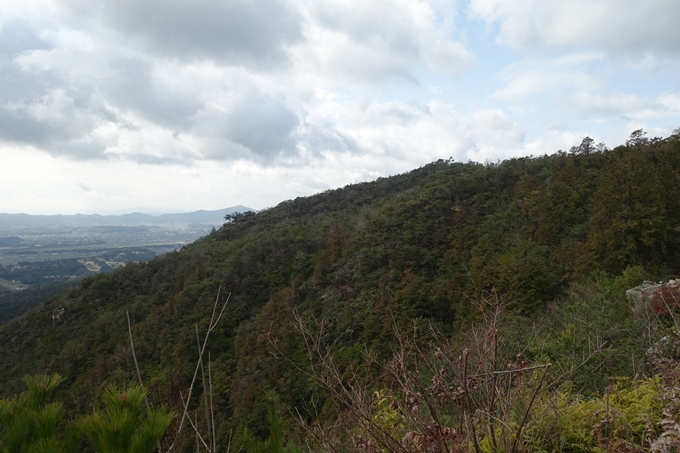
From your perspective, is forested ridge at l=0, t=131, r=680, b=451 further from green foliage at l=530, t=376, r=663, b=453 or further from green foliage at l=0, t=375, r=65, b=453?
green foliage at l=0, t=375, r=65, b=453

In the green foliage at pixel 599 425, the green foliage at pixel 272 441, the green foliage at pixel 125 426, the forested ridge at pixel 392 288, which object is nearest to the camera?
the green foliage at pixel 125 426

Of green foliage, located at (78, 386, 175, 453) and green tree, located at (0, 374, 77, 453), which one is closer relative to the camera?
green foliage, located at (78, 386, 175, 453)

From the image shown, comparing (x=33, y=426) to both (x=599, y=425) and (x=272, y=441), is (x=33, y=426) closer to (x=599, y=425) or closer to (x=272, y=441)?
(x=272, y=441)

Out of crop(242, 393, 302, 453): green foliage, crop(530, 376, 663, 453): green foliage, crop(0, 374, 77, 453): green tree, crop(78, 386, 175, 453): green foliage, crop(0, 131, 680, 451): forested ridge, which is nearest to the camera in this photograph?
crop(78, 386, 175, 453): green foliage

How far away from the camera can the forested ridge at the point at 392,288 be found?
940 centimetres

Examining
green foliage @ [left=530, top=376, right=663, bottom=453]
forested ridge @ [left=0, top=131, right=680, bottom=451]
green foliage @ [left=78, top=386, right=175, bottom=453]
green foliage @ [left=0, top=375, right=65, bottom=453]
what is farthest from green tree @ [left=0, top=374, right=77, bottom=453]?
green foliage @ [left=530, top=376, right=663, bottom=453]

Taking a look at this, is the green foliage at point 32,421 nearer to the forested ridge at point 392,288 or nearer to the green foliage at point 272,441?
the green foliage at point 272,441

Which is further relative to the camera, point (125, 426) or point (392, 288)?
point (392, 288)

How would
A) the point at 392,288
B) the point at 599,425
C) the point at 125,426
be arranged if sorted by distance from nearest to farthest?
the point at 125,426 → the point at 599,425 → the point at 392,288

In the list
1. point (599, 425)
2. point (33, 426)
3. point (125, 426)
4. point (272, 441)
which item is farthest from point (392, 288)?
point (125, 426)

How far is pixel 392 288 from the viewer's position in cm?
1781

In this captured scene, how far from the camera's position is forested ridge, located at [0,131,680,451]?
9.40 meters

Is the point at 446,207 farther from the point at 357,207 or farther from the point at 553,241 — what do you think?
the point at 357,207

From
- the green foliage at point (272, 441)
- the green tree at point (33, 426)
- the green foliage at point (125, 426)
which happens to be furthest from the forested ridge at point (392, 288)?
the green tree at point (33, 426)
